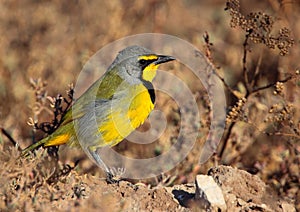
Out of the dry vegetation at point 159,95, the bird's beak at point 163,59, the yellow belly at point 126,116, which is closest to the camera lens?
the dry vegetation at point 159,95

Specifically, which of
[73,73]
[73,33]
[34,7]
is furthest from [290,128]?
[34,7]

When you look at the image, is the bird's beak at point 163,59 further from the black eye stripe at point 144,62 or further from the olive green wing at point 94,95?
the olive green wing at point 94,95

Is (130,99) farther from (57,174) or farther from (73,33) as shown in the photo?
(73,33)

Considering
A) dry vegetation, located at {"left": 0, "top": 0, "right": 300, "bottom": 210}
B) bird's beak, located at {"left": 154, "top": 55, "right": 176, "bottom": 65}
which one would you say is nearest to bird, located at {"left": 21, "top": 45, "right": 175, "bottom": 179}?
bird's beak, located at {"left": 154, "top": 55, "right": 176, "bottom": 65}

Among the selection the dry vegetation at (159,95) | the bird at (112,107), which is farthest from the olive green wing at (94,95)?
the dry vegetation at (159,95)

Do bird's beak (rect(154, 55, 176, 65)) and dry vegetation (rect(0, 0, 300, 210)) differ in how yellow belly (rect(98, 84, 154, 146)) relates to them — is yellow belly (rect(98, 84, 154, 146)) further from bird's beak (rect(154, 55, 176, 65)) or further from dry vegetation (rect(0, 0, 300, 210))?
dry vegetation (rect(0, 0, 300, 210))

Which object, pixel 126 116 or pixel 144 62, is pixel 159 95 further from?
pixel 126 116

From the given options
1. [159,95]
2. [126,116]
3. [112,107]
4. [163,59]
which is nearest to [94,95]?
[112,107]
